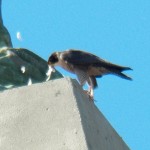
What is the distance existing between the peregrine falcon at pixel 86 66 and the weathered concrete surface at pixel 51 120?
1341 millimetres

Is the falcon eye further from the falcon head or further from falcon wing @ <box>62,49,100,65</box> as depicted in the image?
falcon wing @ <box>62,49,100,65</box>

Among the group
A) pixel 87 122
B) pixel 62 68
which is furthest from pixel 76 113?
pixel 62 68

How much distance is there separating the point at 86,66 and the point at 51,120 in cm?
200

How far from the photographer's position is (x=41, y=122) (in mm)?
4516

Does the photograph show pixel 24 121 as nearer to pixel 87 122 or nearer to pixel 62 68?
pixel 87 122

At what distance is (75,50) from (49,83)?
205cm

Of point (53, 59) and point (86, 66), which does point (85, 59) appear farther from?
point (53, 59)

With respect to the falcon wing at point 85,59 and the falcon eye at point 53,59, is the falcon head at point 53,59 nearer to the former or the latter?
the falcon eye at point 53,59

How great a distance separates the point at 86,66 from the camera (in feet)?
21.2

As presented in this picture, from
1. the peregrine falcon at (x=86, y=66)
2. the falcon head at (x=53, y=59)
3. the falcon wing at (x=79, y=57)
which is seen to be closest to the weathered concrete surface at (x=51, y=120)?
the peregrine falcon at (x=86, y=66)

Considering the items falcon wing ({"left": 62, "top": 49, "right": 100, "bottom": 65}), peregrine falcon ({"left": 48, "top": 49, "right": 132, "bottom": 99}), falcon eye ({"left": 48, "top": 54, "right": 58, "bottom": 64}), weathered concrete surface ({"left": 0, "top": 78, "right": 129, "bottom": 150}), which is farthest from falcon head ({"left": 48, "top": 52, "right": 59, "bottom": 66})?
weathered concrete surface ({"left": 0, "top": 78, "right": 129, "bottom": 150})

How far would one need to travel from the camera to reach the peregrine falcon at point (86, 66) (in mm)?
6223

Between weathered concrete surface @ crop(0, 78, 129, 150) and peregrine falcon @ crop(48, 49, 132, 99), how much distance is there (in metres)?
1.34

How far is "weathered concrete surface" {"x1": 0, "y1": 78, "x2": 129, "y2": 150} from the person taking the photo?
4402 millimetres
